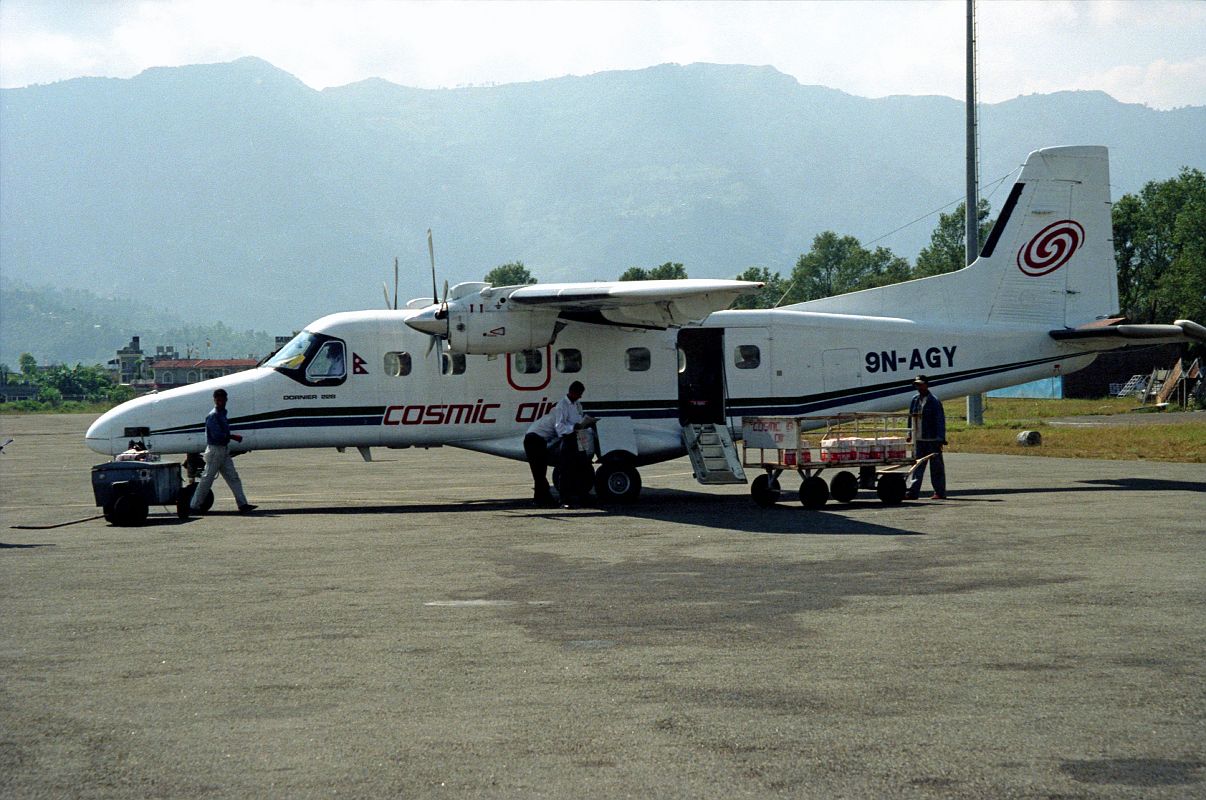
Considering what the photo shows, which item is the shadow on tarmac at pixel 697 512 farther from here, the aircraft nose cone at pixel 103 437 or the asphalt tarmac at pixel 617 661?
the aircraft nose cone at pixel 103 437

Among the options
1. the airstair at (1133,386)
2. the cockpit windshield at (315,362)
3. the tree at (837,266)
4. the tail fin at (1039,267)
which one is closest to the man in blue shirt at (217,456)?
the cockpit windshield at (315,362)

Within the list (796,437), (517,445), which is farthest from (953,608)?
(517,445)

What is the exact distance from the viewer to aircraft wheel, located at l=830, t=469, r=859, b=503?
61.3ft

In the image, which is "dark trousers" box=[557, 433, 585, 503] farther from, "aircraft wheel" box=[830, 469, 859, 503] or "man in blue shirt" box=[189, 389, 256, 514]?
"man in blue shirt" box=[189, 389, 256, 514]

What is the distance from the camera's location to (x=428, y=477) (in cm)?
2748

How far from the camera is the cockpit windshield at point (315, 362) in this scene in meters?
20.7

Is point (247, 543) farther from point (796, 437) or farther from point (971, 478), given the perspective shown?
point (971, 478)

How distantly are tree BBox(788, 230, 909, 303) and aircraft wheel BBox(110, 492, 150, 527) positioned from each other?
133 metres

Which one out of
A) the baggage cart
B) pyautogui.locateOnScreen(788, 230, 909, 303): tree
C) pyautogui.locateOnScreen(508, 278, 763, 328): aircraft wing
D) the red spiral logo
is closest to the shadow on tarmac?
the baggage cart

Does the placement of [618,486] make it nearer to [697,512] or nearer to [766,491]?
[697,512]

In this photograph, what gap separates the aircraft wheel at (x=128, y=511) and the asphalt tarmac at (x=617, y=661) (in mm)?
1301

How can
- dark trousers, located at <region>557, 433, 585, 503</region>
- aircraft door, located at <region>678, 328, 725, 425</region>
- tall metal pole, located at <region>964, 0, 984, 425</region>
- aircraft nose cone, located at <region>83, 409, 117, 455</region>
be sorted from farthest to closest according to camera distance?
1. tall metal pole, located at <region>964, 0, 984, 425</region>
2. aircraft door, located at <region>678, 328, 725, 425</region>
3. aircraft nose cone, located at <region>83, 409, 117, 455</region>
4. dark trousers, located at <region>557, 433, 585, 503</region>

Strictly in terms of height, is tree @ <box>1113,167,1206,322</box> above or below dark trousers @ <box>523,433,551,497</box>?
above

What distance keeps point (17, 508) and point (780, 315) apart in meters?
13.8
